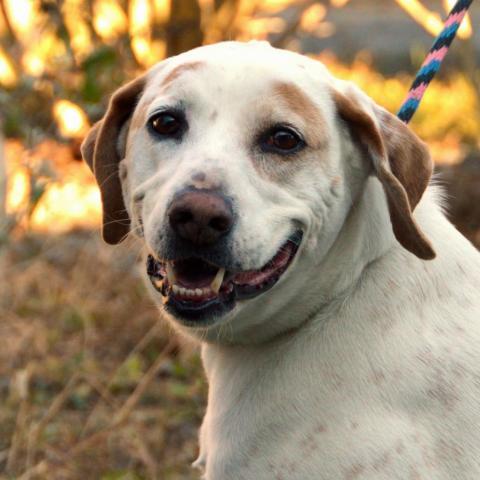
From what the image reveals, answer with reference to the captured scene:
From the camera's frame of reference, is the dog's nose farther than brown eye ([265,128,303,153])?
No

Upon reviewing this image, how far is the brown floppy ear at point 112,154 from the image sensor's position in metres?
3.26

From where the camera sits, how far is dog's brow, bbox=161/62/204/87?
119 inches

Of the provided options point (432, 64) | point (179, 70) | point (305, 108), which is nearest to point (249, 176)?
point (305, 108)

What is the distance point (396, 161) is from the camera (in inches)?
117

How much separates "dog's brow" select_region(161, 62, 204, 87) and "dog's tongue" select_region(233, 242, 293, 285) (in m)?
0.55

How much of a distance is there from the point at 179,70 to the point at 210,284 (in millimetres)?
609

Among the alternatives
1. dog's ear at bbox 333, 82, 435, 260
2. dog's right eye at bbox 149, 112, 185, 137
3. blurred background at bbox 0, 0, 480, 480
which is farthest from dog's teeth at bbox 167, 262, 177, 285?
blurred background at bbox 0, 0, 480, 480

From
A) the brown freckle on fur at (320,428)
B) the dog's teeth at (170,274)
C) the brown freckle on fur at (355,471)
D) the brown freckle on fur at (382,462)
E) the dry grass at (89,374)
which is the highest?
the dog's teeth at (170,274)

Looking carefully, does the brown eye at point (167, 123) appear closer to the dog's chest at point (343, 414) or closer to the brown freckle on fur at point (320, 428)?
the dog's chest at point (343, 414)

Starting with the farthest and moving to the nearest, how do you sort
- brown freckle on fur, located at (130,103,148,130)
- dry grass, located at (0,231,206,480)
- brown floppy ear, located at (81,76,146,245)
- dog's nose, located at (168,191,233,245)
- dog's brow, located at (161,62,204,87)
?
dry grass, located at (0,231,206,480)
brown floppy ear, located at (81,76,146,245)
brown freckle on fur, located at (130,103,148,130)
dog's brow, located at (161,62,204,87)
dog's nose, located at (168,191,233,245)

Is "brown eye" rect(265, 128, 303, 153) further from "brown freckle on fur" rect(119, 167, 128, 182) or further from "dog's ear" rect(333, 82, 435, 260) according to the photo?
"brown freckle on fur" rect(119, 167, 128, 182)

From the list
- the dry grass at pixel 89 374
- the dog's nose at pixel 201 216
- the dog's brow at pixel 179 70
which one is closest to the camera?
the dog's nose at pixel 201 216

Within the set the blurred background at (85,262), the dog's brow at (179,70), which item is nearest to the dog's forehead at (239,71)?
the dog's brow at (179,70)

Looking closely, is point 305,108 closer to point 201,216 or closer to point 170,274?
point 201,216
